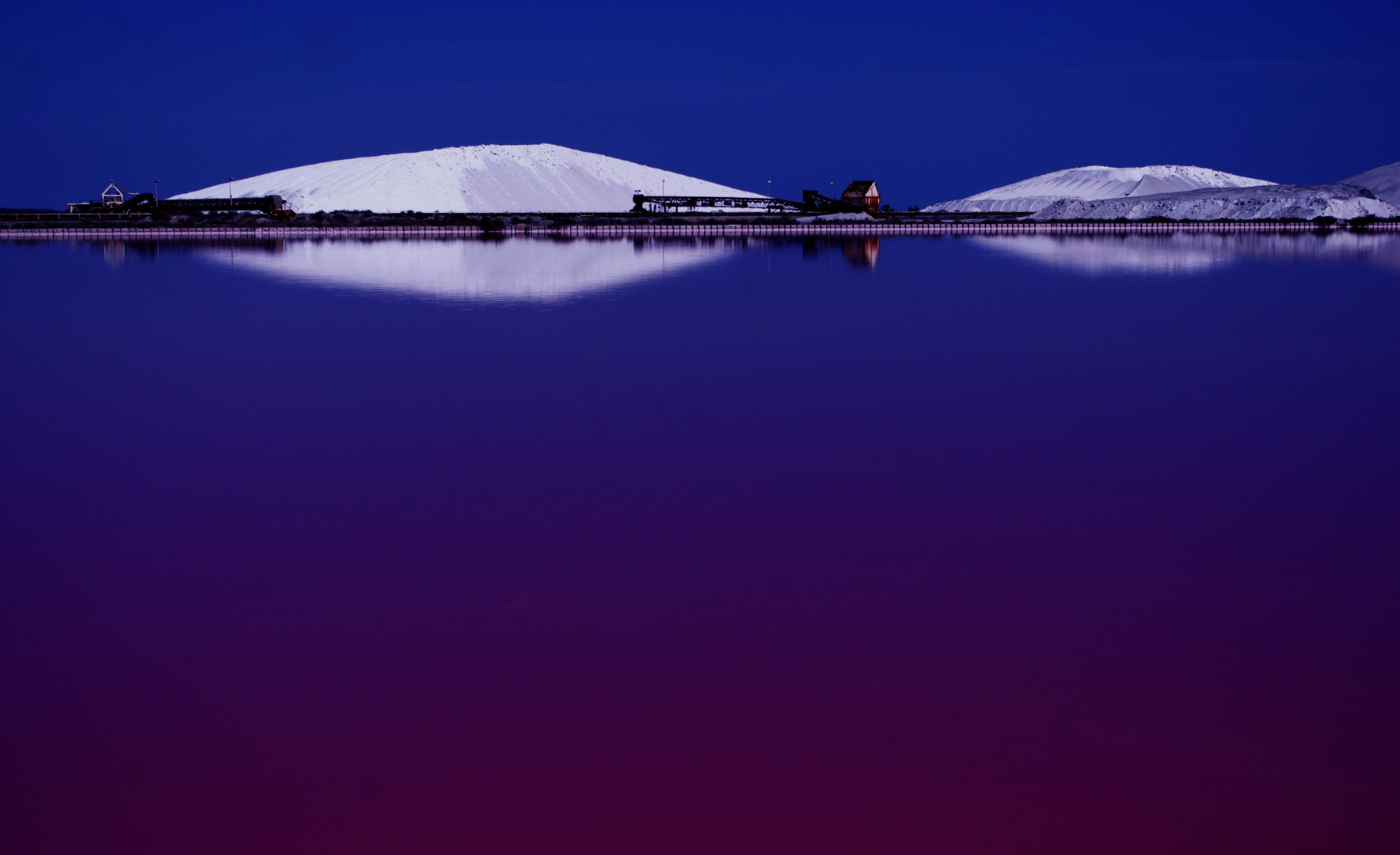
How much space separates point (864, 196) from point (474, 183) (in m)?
43.1

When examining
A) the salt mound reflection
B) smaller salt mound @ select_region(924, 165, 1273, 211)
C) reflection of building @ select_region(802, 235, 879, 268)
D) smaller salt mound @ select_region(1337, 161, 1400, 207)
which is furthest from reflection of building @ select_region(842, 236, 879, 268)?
smaller salt mound @ select_region(924, 165, 1273, 211)

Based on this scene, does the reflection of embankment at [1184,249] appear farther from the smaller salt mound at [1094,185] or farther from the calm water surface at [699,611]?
the smaller salt mound at [1094,185]

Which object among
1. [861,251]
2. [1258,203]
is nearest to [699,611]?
[861,251]

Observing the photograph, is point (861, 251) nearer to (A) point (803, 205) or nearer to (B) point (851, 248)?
(B) point (851, 248)

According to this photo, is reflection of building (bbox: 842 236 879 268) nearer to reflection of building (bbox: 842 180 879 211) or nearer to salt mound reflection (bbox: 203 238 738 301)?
salt mound reflection (bbox: 203 238 738 301)

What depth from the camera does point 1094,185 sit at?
126 m

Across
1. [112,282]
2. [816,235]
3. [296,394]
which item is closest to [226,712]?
[296,394]

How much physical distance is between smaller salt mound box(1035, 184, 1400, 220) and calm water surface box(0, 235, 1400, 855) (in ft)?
201

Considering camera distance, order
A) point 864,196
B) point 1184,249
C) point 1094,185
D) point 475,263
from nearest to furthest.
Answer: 1. point 475,263
2. point 1184,249
3. point 864,196
4. point 1094,185

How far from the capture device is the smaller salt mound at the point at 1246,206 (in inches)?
2534

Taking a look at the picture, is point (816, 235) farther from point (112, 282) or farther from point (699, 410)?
point (699, 410)

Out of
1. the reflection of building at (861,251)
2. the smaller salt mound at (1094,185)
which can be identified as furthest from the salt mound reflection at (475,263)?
the smaller salt mound at (1094,185)

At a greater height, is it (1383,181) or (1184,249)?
(1383,181)

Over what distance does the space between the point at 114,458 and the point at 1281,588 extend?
6.32 metres
